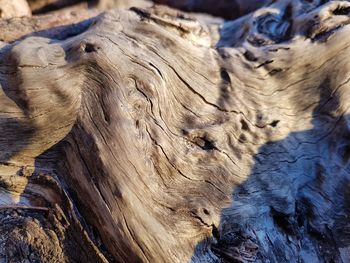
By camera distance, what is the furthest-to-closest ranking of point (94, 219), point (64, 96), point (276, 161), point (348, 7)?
point (348, 7) → point (276, 161) → point (64, 96) → point (94, 219)

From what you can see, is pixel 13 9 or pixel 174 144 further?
pixel 13 9

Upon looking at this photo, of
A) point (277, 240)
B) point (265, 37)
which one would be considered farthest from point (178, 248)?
point (265, 37)

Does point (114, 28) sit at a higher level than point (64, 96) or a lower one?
higher

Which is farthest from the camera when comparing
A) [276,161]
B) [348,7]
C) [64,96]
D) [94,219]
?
[348,7]

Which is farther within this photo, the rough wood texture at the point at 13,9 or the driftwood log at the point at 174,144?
the rough wood texture at the point at 13,9

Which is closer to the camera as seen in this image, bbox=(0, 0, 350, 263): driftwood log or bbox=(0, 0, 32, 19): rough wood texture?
bbox=(0, 0, 350, 263): driftwood log

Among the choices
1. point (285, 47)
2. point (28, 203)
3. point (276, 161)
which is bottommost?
point (28, 203)

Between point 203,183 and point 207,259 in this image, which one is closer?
point 207,259

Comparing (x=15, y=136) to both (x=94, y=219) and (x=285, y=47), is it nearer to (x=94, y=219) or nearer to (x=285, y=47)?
(x=94, y=219)
